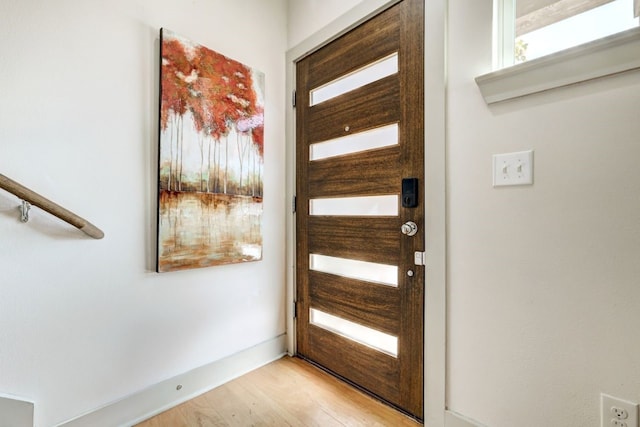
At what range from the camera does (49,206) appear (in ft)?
3.63

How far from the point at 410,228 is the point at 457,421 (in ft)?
2.82

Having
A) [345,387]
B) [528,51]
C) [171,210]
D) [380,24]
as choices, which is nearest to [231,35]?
[380,24]

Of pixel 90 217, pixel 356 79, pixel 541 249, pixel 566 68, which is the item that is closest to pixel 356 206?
pixel 356 79

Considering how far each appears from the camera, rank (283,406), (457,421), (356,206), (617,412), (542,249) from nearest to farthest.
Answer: (617,412), (542,249), (457,421), (283,406), (356,206)

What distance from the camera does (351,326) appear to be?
5.58 feet

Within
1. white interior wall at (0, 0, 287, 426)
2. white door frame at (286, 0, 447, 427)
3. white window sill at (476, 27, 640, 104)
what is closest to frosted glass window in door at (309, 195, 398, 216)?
white door frame at (286, 0, 447, 427)

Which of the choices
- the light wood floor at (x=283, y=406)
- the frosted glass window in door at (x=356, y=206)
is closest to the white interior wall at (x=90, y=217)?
the light wood floor at (x=283, y=406)

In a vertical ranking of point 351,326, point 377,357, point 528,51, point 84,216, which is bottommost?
point 377,357

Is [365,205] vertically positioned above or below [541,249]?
above

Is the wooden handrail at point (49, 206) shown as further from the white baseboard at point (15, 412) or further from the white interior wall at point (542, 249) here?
the white interior wall at point (542, 249)

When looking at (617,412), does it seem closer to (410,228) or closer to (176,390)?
(410,228)

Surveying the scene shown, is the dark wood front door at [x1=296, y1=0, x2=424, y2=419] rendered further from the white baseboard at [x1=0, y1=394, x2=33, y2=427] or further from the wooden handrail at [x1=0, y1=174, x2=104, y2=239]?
the white baseboard at [x1=0, y1=394, x2=33, y2=427]

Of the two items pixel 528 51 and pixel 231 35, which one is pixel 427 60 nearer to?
pixel 528 51

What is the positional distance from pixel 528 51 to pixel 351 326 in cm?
157
